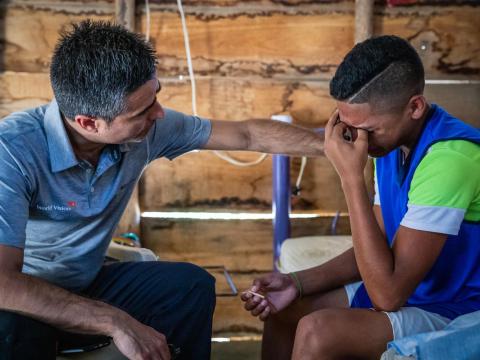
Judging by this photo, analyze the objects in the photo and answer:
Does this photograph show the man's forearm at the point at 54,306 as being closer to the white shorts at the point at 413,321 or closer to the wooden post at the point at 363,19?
the white shorts at the point at 413,321

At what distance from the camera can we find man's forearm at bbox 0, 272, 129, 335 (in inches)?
61.2

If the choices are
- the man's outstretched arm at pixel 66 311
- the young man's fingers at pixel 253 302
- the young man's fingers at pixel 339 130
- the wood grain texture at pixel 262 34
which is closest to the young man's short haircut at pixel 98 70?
the man's outstretched arm at pixel 66 311

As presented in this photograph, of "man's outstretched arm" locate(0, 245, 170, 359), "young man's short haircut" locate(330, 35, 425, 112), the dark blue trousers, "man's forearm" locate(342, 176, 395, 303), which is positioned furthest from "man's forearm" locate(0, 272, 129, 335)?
"young man's short haircut" locate(330, 35, 425, 112)

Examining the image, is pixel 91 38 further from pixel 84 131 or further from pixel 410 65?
pixel 410 65

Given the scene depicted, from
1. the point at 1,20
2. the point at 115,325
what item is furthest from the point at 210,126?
the point at 1,20

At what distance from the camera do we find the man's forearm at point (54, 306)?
1555 mm

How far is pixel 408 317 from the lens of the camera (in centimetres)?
155

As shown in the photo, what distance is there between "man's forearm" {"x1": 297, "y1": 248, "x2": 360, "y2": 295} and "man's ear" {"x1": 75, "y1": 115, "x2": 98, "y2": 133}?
2.52 feet

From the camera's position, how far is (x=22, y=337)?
5.01 ft

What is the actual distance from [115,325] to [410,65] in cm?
105

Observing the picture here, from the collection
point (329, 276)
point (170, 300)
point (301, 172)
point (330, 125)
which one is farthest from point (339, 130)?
point (301, 172)

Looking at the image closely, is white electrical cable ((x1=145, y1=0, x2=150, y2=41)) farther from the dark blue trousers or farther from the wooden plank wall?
the dark blue trousers

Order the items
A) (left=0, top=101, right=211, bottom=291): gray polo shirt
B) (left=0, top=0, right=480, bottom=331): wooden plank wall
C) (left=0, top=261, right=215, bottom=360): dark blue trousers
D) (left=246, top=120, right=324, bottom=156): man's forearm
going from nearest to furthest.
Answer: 1. (left=0, top=101, right=211, bottom=291): gray polo shirt
2. (left=0, top=261, right=215, bottom=360): dark blue trousers
3. (left=246, top=120, right=324, bottom=156): man's forearm
4. (left=0, top=0, right=480, bottom=331): wooden plank wall

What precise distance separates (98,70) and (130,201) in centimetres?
142
